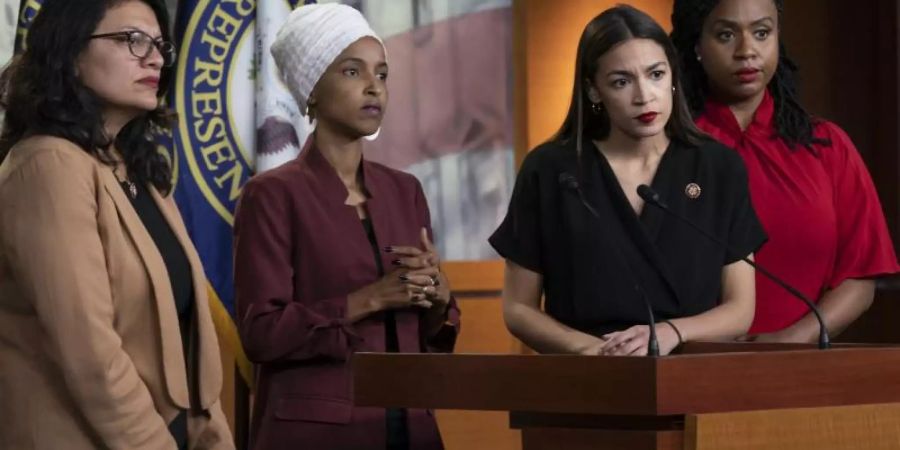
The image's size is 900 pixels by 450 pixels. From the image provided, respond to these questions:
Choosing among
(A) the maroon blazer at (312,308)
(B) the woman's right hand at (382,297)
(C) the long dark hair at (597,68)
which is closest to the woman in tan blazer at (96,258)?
(A) the maroon blazer at (312,308)

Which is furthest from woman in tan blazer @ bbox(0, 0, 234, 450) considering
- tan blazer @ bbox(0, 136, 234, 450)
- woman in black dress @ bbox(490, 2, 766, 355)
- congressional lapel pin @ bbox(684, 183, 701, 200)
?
Result: congressional lapel pin @ bbox(684, 183, 701, 200)

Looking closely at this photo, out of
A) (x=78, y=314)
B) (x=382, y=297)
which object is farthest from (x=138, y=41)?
(x=382, y=297)

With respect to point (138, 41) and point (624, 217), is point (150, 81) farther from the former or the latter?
point (624, 217)

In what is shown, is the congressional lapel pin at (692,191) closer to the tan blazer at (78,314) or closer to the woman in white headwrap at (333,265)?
the woman in white headwrap at (333,265)

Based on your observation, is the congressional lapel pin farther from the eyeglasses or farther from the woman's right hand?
the eyeglasses

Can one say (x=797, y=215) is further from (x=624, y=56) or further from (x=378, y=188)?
(x=378, y=188)

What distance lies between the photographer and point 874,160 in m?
5.12

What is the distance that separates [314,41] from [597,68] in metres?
0.61

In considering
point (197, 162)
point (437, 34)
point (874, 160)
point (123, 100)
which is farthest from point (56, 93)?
point (874, 160)

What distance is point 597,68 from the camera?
3.14m

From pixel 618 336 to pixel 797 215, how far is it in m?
0.92

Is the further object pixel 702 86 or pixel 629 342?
pixel 702 86

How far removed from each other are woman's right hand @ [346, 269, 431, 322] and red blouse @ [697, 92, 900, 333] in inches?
31.3

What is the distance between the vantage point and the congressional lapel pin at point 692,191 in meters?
3.08
